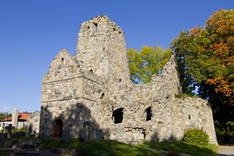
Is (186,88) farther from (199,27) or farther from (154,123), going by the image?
(154,123)

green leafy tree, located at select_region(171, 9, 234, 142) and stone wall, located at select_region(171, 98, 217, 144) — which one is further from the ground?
green leafy tree, located at select_region(171, 9, 234, 142)

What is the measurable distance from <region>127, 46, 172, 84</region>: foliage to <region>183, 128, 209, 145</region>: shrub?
58.5ft

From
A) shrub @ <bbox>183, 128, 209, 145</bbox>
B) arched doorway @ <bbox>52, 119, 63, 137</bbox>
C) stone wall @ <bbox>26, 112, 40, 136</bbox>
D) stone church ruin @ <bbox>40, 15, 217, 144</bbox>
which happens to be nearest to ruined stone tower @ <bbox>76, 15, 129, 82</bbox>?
stone church ruin @ <bbox>40, 15, 217, 144</bbox>

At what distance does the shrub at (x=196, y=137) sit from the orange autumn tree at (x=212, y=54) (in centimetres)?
518

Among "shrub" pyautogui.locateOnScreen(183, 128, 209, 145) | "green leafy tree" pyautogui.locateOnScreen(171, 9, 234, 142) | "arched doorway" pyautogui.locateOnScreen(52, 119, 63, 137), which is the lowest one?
"shrub" pyautogui.locateOnScreen(183, 128, 209, 145)

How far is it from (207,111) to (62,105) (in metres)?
14.9

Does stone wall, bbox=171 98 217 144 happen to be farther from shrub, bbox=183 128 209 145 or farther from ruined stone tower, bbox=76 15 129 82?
ruined stone tower, bbox=76 15 129 82

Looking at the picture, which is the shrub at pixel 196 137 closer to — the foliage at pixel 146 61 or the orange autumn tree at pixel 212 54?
the orange autumn tree at pixel 212 54

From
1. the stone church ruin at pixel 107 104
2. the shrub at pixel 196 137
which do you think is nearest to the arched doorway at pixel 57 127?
the stone church ruin at pixel 107 104

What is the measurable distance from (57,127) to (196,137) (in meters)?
13.0

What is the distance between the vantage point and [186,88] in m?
30.2

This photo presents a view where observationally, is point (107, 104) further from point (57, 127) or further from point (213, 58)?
point (213, 58)

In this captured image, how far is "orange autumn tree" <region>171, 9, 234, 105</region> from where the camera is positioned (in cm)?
2459

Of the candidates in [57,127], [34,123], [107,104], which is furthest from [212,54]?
[34,123]
